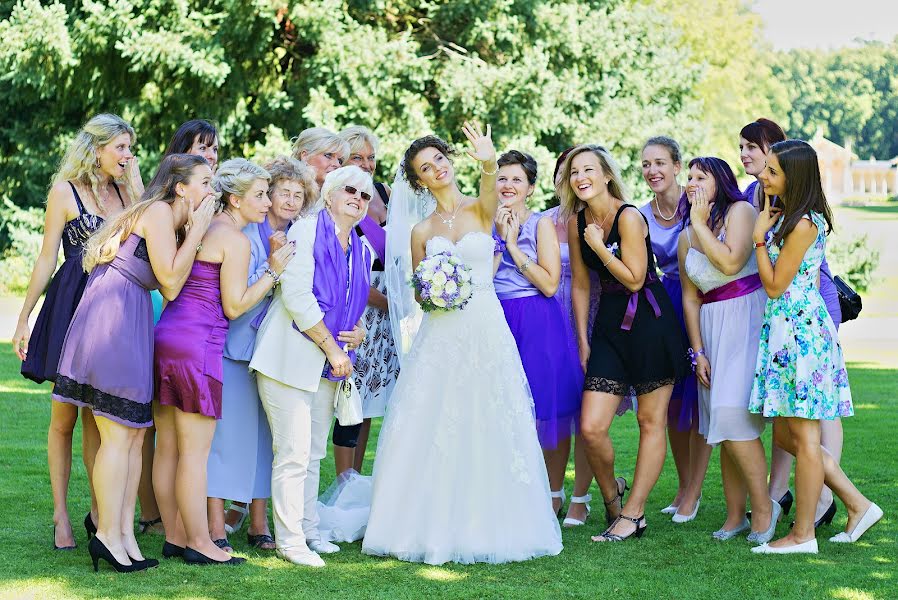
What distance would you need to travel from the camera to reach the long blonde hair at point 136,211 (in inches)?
212

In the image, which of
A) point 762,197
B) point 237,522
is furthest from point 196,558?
point 762,197

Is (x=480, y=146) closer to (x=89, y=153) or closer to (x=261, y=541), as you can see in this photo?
(x=89, y=153)

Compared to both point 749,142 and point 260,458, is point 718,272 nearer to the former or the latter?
point 749,142

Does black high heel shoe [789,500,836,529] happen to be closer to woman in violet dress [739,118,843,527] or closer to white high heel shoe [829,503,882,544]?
woman in violet dress [739,118,843,527]

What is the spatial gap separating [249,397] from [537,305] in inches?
72.2

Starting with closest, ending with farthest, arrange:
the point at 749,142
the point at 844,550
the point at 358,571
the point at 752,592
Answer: the point at 752,592 → the point at 358,571 → the point at 844,550 → the point at 749,142

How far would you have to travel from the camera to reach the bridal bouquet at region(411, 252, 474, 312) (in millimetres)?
5742

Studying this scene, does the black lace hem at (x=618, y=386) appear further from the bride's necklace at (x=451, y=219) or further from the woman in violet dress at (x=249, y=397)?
the woman in violet dress at (x=249, y=397)

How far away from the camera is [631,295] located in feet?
20.7

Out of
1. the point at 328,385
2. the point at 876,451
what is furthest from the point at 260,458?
the point at 876,451

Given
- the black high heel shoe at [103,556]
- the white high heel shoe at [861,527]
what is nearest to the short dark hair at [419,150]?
the black high heel shoe at [103,556]

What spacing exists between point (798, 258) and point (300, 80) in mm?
19142

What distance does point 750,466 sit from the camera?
613 cm

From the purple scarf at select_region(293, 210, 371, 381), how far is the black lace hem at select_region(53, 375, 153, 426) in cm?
91
